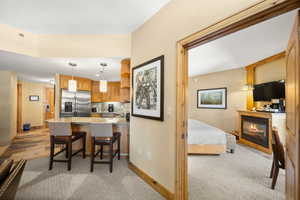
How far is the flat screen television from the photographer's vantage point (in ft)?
11.5

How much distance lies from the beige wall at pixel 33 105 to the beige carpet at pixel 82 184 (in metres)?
4.78

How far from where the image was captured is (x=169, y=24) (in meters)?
1.86

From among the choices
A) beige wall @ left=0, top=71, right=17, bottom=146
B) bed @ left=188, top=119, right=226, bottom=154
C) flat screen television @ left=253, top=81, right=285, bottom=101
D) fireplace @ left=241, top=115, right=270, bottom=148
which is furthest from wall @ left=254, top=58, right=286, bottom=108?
beige wall @ left=0, top=71, right=17, bottom=146

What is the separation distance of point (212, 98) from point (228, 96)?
65cm

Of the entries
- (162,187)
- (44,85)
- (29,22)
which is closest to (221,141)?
(162,187)

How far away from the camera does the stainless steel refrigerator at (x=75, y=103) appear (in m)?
4.62

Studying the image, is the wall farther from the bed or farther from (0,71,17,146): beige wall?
(0,71,17,146): beige wall

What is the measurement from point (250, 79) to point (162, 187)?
4793mm

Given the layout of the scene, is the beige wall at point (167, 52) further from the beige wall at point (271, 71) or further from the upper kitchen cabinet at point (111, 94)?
the beige wall at point (271, 71)

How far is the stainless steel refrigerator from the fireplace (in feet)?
19.4

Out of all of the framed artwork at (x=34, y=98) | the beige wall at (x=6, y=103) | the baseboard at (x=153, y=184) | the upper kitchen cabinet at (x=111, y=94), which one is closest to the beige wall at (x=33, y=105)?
the framed artwork at (x=34, y=98)

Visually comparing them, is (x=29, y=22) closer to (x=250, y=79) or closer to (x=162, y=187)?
(x=162, y=187)

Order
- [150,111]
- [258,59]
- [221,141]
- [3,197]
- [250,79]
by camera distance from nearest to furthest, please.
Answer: [3,197] → [150,111] → [221,141] → [258,59] → [250,79]

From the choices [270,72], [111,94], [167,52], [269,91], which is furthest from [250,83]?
[111,94]
